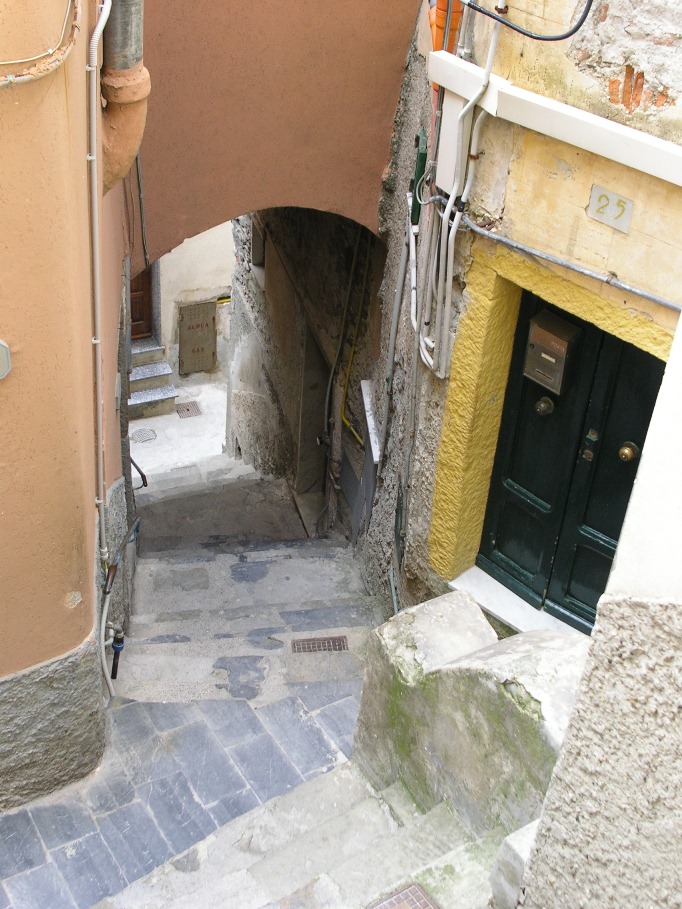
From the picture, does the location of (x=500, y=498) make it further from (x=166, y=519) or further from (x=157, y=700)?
(x=166, y=519)

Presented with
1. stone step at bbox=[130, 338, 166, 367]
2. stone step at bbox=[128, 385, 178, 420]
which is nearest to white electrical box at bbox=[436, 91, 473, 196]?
stone step at bbox=[128, 385, 178, 420]

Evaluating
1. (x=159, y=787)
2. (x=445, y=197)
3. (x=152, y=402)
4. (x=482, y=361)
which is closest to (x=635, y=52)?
(x=445, y=197)

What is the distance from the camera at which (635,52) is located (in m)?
3.84

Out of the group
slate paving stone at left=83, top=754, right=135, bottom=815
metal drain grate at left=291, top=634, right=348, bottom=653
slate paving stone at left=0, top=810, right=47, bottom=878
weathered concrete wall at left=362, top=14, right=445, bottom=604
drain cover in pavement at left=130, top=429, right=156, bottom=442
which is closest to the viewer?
slate paving stone at left=0, top=810, right=47, bottom=878

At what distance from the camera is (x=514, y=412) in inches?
209

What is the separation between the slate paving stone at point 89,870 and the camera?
13.5 ft

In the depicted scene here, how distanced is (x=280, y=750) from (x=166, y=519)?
593cm

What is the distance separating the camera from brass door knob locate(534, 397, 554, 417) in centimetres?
504

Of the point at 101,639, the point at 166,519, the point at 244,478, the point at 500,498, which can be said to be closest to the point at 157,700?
the point at 101,639

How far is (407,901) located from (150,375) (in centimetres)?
1291

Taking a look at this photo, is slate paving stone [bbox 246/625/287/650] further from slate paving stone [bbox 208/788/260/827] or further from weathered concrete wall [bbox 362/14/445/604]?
slate paving stone [bbox 208/788/260/827]

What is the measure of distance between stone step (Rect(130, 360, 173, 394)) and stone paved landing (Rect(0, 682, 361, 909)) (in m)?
10.3

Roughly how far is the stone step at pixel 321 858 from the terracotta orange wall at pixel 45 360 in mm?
1068

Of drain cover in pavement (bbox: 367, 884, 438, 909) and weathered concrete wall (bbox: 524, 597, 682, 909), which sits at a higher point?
weathered concrete wall (bbox: 524, 597, 682, 909)
